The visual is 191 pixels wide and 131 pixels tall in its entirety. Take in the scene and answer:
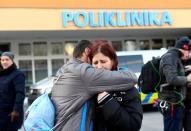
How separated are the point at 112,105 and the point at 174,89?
244 cm

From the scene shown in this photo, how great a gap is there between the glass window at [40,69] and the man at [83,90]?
770 inches

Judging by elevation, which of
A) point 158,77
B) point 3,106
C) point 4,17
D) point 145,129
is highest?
point 4,17

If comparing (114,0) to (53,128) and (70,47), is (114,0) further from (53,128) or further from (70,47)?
(53,128)

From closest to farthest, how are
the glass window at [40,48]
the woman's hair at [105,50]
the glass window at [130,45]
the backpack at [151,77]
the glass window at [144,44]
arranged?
the woman's hair at [105,50] → the backpack at [151,77] → the glass window at [40,48] → the glass window at [130,45] → the glass window at [144,44]

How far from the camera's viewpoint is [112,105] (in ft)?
8.77

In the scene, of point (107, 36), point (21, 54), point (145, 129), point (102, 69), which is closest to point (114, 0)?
point (107, 36)

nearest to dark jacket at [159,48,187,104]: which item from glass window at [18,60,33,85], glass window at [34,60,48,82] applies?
glass window at [18,60,33,85]

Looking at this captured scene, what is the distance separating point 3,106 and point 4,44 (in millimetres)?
16163

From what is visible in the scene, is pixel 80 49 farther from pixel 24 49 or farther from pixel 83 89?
pixel 24 49

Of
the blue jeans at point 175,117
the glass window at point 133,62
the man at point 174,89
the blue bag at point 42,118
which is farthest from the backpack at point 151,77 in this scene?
the glass window at point 133,62

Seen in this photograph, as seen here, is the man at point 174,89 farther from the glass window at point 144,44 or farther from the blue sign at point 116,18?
the glass window at point 144,44

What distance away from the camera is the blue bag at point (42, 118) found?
283 centimetres

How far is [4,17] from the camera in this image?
18.9 meters

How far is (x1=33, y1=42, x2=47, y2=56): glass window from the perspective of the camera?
22.2 meters
